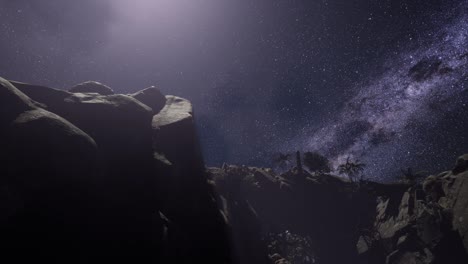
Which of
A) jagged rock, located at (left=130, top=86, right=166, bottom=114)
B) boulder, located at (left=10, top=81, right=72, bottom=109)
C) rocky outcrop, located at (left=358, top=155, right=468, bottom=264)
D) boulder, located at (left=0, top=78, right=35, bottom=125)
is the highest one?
jagged rock, located at (left=130, top=86, right=166, bottom=114)

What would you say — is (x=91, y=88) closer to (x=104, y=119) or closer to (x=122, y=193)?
(x=104, y=119)

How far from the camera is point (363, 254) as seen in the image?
50094 millimetres

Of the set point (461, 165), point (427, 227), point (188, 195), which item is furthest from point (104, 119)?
point (461, 165)

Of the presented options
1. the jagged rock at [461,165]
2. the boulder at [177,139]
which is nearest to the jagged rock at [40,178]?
the boulder at [177,139]

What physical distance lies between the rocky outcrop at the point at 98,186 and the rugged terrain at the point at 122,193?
0.17 feet

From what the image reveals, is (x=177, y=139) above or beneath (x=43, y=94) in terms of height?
beneath

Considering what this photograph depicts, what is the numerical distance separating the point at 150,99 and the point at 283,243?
29.0 metres

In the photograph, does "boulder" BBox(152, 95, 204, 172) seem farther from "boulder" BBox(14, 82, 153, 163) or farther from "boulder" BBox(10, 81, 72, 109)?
"boulder" BBox(10, 81, 72, 109)

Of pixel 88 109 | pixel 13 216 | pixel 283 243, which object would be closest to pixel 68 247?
pixel 13 216

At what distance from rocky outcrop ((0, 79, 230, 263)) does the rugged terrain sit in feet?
0.17

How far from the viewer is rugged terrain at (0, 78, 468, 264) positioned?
13.2 metres

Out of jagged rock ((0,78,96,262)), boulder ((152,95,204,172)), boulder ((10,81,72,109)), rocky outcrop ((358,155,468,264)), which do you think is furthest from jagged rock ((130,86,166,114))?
rocky outcrop ((358,155,468,264))

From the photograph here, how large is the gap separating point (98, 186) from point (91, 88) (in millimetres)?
15238

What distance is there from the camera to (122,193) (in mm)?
17453
